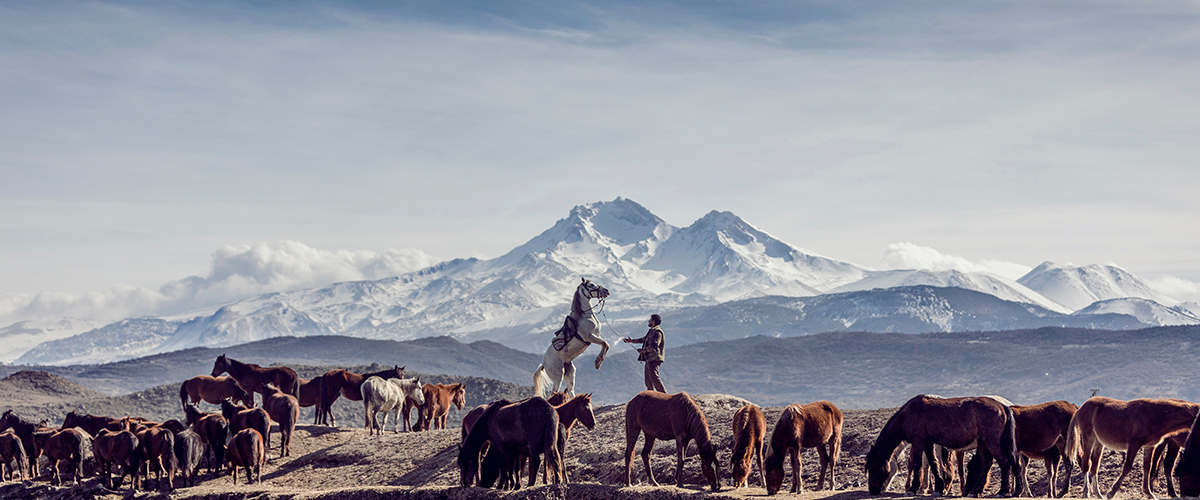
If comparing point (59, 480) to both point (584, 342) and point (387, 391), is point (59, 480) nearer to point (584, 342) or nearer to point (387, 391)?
point (387, 391)

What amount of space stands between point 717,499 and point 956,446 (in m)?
4.17

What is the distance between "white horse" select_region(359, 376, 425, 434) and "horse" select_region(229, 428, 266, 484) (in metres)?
5.45

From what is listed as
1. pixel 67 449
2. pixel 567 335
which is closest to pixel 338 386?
pixel 67 449

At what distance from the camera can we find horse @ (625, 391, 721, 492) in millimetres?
17453

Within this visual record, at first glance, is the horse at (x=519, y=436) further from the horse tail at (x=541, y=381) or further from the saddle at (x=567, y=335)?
the horse tail at (x=541, y=381)

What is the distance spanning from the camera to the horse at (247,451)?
23.6 meters

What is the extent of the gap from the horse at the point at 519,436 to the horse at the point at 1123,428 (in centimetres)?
900

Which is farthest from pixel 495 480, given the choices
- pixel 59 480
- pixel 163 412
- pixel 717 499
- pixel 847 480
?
pixel 163 412

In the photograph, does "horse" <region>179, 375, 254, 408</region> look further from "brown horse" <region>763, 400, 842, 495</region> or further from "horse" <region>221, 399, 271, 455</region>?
"brown horse" <region>763, 400, 842, 495</region>

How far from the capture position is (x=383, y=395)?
98.7 feet

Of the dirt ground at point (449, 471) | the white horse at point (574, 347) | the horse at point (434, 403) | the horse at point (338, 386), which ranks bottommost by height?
the dirt ground at point (449, 471)

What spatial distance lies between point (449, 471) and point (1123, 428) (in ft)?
45.2

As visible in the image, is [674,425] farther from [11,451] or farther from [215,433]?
[11,451]

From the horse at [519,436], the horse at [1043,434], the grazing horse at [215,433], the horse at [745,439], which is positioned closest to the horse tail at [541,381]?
the horse at [519,436]
